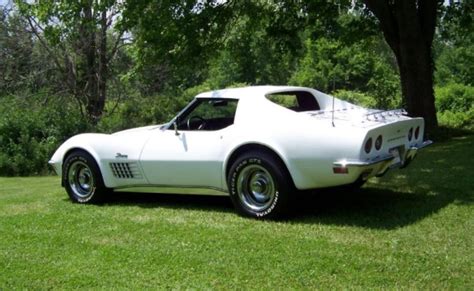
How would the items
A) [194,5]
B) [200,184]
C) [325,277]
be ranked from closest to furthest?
1. [325,277]
2. [200,184]
3. [194,5]

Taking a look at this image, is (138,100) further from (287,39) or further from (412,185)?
(412,185)

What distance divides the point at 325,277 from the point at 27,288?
2.24 m

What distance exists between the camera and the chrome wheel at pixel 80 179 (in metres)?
7.75

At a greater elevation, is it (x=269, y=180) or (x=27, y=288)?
(x=269, y=180)

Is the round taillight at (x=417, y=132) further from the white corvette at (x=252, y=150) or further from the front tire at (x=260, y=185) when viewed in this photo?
the front tire at (x=260, y=185)

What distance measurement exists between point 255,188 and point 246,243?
102 cm

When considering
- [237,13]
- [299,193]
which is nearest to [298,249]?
[299,193]

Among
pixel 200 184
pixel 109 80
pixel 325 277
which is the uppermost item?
pixel 109 80

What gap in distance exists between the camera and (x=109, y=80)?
2442 centimetres

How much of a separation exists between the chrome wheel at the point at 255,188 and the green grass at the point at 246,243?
24 cm

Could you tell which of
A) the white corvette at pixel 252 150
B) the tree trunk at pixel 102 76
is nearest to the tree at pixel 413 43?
the white corvette at pixel 252 150

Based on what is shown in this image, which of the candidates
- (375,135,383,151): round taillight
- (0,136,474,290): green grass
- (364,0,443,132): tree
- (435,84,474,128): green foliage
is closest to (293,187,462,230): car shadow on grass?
(0,136,474,290): green grass

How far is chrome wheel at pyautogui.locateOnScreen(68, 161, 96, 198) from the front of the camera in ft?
25.4

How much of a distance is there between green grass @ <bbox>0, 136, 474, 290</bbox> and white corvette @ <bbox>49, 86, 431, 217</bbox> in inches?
13.6
